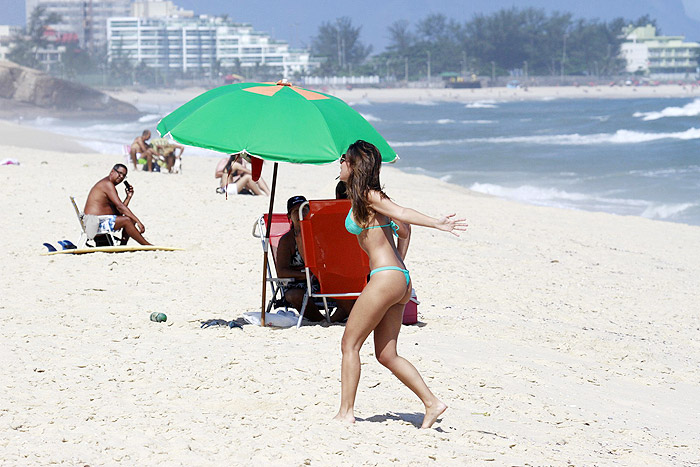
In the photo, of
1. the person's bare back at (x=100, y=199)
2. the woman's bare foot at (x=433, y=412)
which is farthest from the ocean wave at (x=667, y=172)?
the woman's bare foot at (x=433, y=412)

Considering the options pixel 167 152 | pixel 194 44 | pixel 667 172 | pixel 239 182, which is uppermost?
pixel 194 44

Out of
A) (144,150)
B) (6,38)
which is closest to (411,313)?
(144,150)

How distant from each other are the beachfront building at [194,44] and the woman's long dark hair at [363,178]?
168791mm

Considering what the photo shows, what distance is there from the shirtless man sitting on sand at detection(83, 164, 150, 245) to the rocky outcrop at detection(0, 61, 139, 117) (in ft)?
219

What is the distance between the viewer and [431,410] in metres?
3.92

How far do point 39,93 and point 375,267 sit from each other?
75497mm

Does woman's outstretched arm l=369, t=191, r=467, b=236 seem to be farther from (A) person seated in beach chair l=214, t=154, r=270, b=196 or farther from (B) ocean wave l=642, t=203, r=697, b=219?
(B) ocean wave l=642, t=203, r=697, b=219

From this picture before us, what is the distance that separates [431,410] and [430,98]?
430ft

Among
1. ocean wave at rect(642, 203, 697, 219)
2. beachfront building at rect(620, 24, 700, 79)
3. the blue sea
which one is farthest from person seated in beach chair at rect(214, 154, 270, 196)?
beachfront building at rect(620, 24, 700, 79)

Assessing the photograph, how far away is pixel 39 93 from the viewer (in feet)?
242

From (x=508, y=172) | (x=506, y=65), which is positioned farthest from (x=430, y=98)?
(x=508, y=172)

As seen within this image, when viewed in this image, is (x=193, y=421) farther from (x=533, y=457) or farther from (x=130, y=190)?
(x=130, y=190)

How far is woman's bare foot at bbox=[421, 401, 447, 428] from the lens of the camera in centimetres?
391

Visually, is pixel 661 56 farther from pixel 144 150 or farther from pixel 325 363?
pixel 325 363
